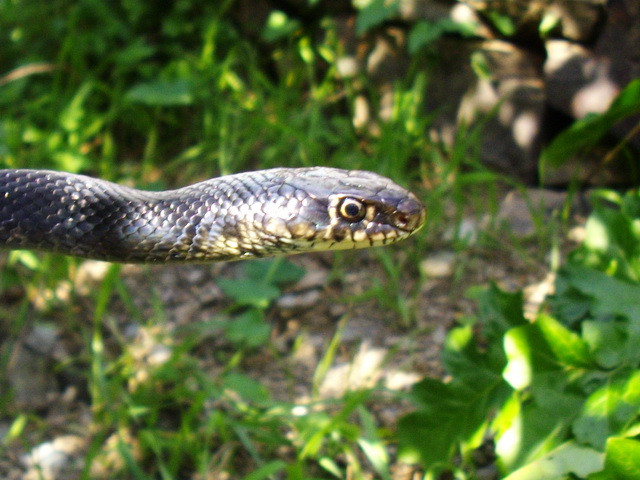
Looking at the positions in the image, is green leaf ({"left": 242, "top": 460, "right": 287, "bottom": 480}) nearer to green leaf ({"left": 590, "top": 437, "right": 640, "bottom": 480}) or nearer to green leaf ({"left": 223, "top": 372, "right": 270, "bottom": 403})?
green leaf ({"left": 223, "top": 372, "right": 270, "bottom": 403})

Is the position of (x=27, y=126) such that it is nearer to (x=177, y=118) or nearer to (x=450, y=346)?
(x=177, y=118)

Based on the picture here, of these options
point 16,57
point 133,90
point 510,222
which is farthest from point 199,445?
point 16,57

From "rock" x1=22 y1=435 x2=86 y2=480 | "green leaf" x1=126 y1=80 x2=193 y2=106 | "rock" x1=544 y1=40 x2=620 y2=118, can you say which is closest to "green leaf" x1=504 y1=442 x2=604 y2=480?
"rock" x1=22 y1=435 x2=86 y2=480

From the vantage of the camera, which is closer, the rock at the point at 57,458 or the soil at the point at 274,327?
the rock at the point at 57,458

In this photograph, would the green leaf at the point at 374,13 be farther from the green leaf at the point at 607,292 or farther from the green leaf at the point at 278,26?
the green leaf at the point at 607,292

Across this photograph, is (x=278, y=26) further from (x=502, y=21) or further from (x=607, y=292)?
(x=607, y=292)

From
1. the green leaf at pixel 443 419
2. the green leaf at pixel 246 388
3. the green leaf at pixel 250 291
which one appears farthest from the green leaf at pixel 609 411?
the green leaf at pixel 250 291
